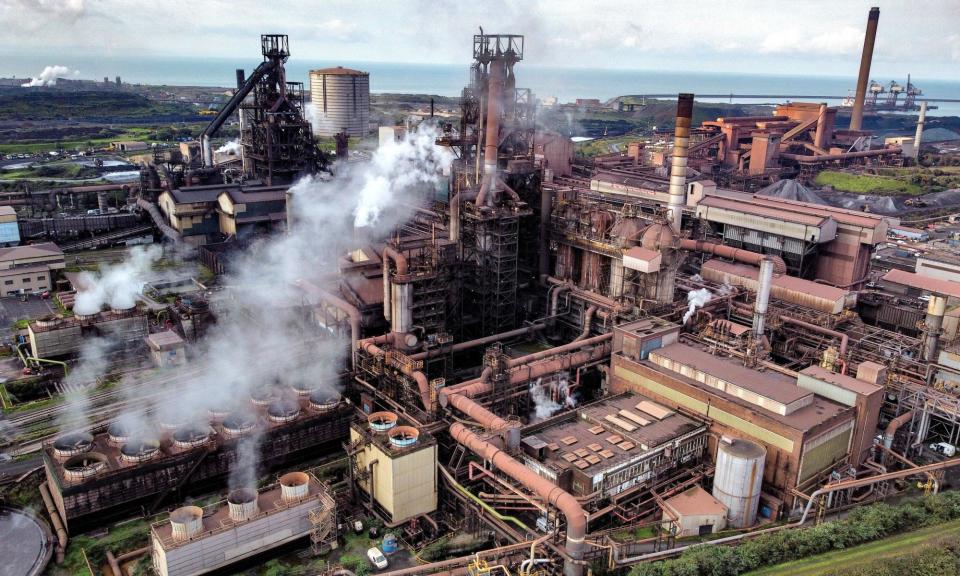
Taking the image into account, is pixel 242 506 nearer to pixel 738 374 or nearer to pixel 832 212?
pixel 738 374

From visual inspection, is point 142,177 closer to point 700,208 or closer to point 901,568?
point 700,208

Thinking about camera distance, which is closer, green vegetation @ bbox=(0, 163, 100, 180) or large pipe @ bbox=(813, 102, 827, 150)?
green vegetation @ bbox=(0, 163, 100, 180)

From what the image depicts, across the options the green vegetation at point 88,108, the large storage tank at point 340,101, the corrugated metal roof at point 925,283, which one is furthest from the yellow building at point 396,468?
the green vegetation at point 88,108

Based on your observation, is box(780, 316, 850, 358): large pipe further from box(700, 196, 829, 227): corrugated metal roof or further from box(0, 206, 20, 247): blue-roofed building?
box(0, 206, 20, 247): blue-roofed building

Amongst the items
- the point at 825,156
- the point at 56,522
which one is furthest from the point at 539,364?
the point at 825,156

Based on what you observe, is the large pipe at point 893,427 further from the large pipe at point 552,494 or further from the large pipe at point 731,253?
the large pipe at point 552,494

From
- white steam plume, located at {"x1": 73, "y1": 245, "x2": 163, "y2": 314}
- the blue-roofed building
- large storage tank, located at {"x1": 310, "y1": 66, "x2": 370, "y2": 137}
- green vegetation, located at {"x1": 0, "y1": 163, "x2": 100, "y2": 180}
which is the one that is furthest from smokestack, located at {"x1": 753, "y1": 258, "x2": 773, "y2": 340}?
large storage tank, located at {"x1": 310, "y1": 66, "x2": 370, "y2": 137}
